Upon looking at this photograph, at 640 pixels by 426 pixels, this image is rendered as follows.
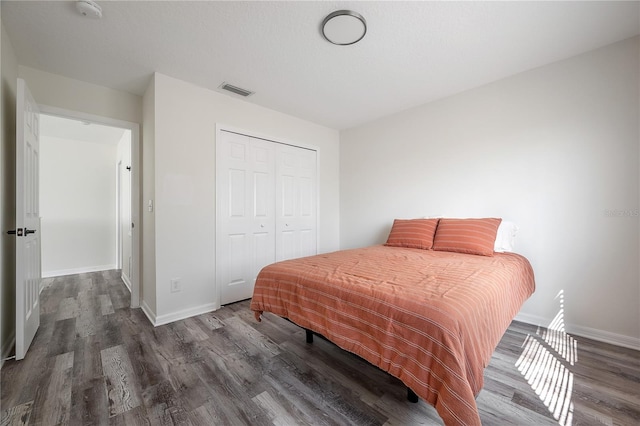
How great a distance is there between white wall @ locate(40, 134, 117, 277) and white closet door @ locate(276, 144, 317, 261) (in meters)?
3.77

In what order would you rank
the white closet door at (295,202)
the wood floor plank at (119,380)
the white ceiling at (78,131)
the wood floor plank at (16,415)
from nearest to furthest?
the wood floor plank at (16,415)
the wood floor plank at (119,380)
the white closet door at (295,202)
the white ceiling at (78,131)

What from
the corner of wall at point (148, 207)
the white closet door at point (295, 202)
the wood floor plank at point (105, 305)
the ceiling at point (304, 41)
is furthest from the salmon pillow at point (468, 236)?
the wood floor plank at point (105, 305)

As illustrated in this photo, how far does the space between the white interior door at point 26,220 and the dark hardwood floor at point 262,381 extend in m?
0.20

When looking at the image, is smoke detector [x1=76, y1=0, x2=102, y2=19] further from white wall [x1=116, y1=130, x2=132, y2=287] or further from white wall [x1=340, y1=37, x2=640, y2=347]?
white wall [x1=340, y1=37, x2=640, y2=347]

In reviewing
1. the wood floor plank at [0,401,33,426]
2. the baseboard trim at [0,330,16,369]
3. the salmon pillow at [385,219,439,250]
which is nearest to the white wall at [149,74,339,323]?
the baseboard trim at [0,330,16,369]

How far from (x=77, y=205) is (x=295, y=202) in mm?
4179

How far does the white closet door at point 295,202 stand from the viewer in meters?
3.52

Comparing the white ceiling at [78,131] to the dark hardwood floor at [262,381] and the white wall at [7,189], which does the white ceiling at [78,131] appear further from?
the dark hardwood floor at [262,381]

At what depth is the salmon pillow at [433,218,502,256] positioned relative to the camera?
232cm

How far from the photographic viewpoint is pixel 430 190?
10.3ft

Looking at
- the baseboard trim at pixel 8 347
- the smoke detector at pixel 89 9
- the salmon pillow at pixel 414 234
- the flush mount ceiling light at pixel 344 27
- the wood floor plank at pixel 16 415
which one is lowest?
the wood floor plank at pixel 16 415

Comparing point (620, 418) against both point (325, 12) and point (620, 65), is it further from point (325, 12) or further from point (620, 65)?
point (325, 12)

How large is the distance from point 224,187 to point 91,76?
161 centimetres

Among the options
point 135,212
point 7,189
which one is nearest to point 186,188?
point 135,212
